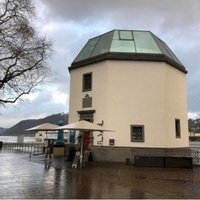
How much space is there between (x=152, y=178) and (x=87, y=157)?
8464mm

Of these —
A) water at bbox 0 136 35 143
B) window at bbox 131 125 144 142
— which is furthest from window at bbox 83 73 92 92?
water at bbox 0 136 35 143

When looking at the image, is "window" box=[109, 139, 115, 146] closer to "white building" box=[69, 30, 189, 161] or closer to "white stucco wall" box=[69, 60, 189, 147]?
"white building" box=[69, 30, 189, 161]

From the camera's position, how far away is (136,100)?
77.6ft

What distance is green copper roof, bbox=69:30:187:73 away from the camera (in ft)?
79.3

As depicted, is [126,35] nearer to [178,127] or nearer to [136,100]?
[136,100]

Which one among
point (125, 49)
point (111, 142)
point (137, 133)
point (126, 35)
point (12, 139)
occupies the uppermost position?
point (126, 35)

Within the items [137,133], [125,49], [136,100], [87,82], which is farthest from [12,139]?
[136,100]

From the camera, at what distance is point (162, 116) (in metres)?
23.5

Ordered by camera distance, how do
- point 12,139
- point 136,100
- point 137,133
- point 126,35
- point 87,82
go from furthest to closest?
point 12,139
point 126,35
point 87,82
point 136,100
point 137,133

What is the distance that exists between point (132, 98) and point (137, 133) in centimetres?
262

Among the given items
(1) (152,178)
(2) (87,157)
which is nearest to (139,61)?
(2) (87,157)

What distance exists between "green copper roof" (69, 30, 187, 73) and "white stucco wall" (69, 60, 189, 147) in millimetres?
503

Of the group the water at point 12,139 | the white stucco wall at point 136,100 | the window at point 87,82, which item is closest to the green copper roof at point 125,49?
the white stucco wall at point 136,100

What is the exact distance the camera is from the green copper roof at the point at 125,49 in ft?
79.3
